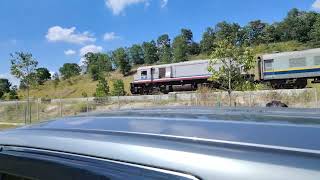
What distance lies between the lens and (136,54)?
13325 centimetres

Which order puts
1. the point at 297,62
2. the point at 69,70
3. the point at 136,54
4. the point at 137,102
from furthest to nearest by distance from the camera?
the point at 69,70 < the point at 136,54 < the point at 297,62 < the point at 137,102

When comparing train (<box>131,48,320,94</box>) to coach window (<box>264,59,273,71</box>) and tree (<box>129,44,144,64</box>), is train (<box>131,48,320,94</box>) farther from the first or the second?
tree (<box>129,44,144,64</box>)

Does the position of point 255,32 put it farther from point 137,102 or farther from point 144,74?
point 137,102

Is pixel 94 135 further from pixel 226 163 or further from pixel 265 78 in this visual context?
pixel 265 78

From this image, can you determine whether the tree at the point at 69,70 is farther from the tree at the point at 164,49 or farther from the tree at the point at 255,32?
the tree at the point at 255,32

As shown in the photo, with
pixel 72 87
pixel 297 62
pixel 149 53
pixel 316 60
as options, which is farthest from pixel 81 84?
pixel 316 60

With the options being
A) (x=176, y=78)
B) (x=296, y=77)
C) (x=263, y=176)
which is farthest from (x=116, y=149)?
(x=176, y=78)

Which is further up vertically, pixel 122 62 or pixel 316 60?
pixel 122 62

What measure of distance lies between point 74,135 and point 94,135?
0.16 m

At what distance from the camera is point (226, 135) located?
6.46 feet

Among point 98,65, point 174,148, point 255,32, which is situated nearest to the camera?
point 174,148

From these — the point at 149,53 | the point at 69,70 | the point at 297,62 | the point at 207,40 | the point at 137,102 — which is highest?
the point at 207,40

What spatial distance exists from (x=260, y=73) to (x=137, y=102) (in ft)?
52.1

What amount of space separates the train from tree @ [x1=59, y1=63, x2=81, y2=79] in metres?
70.5
